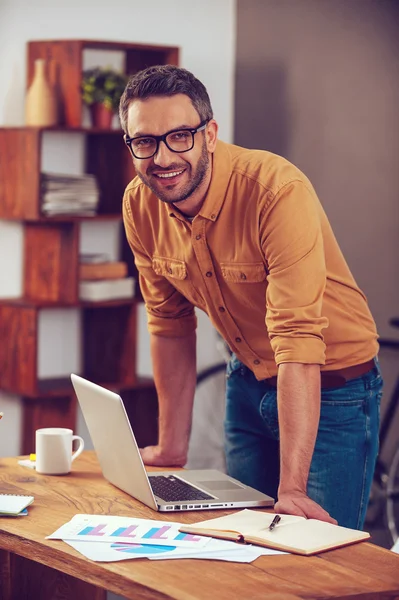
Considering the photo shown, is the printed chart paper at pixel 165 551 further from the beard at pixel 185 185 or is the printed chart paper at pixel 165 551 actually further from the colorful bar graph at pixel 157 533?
the beard at pixel 185 185

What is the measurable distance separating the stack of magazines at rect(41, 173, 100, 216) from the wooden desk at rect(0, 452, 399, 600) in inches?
91.9

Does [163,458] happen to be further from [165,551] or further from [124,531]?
[165,551]

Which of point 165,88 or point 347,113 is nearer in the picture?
point 165,88

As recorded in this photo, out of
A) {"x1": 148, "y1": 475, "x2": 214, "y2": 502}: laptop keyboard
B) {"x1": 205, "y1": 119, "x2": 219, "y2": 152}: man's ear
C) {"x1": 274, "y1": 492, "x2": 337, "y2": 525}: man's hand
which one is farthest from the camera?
{"x1": 205, "y1": 119, "x2": 219, "y2": 152}: man's ear

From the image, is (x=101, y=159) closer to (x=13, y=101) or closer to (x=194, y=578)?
(x=13, y=101)

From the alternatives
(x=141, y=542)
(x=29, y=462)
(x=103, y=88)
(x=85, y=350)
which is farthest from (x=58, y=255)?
(x=141, y=542)

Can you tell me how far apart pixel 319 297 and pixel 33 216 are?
94.3 inches

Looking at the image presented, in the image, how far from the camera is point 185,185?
91.4 inches

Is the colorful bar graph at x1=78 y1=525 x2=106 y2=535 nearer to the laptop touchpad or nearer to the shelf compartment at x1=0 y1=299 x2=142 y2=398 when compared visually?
the laptop touchpad

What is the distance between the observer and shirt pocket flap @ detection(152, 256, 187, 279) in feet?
8.24

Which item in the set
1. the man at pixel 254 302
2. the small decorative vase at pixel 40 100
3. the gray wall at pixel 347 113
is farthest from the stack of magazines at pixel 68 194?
the man at pixel 254 302

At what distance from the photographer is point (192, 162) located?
2303 millimetres

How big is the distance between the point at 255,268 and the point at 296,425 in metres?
0.39

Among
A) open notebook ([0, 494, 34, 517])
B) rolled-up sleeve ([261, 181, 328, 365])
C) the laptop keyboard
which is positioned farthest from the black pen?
open notebook ([0, 494, 34, 517])
